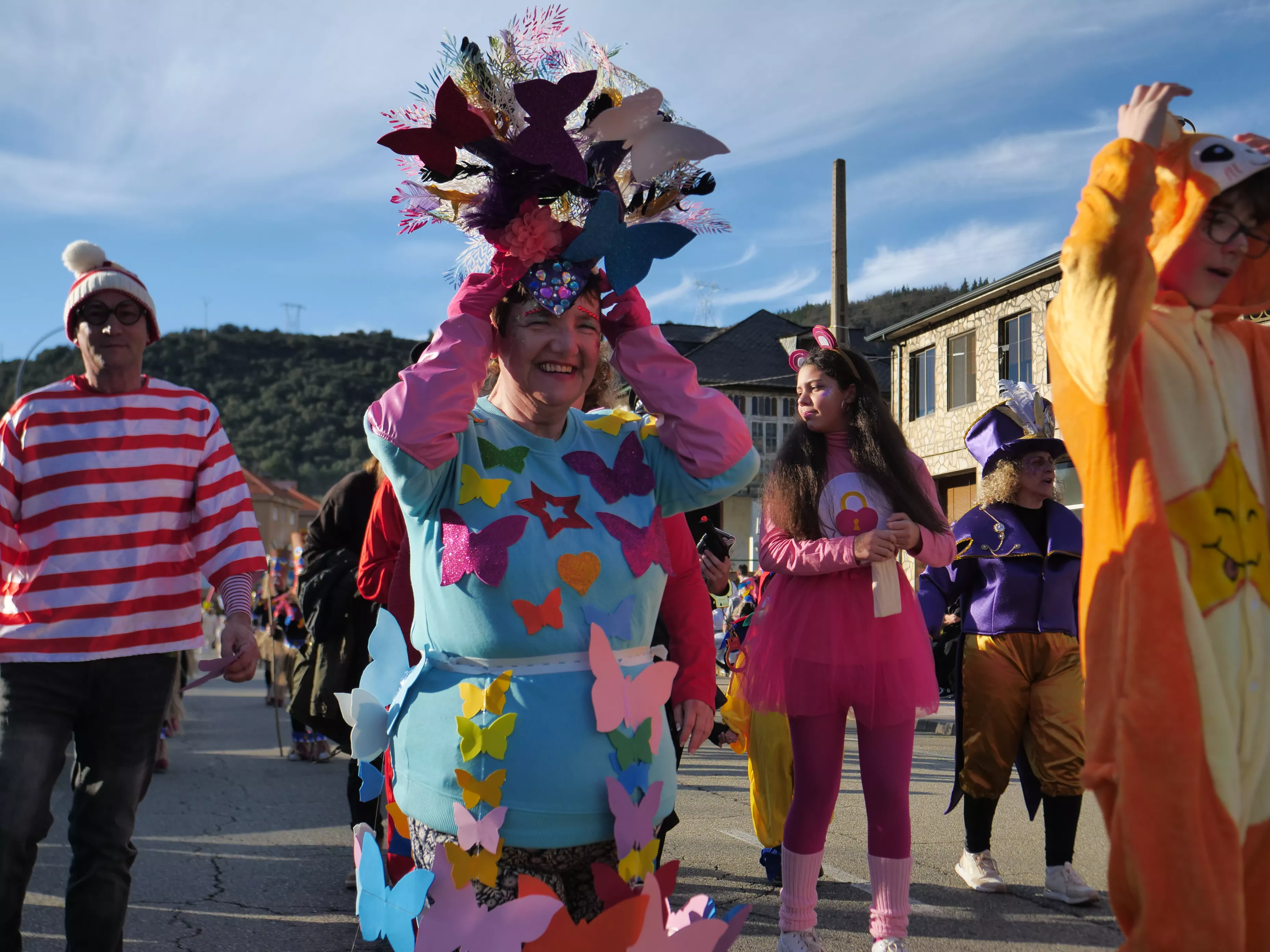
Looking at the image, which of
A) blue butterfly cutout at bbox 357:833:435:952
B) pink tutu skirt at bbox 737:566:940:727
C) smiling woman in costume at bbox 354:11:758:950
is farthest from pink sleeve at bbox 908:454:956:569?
blue butterfly cutout at bbox 357:833:435:952

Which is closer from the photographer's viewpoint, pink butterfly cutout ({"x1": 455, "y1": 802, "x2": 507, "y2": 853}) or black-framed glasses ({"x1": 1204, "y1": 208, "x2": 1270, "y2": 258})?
pink butterfly cutout ({"x1": 455, "y1": 802, "x2": 507, "y2": 853})

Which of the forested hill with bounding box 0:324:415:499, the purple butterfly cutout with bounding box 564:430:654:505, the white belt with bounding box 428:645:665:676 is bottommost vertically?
the white belt with bounding box 428:645:665:676

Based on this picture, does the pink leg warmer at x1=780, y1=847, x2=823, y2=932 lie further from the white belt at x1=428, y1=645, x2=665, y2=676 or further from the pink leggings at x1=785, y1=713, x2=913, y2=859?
the white belt at x1=428, y1=645, x2=665, y2=676

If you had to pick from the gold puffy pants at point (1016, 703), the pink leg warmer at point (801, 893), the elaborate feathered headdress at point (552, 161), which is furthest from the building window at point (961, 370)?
the elaborate feathered headdress at point (552, 161)

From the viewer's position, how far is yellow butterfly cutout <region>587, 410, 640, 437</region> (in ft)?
8.91

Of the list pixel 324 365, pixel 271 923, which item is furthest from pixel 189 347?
pixel 271 923

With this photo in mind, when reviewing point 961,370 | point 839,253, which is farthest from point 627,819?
point 961,370

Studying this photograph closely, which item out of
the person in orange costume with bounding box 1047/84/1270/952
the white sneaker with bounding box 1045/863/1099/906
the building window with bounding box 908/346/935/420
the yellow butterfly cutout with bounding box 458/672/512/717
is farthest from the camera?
the building window with bounding box 908/346/935/420

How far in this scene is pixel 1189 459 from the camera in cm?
231

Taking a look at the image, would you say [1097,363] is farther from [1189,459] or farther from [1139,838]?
[1139,838]

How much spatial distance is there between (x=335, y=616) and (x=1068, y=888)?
128 inches

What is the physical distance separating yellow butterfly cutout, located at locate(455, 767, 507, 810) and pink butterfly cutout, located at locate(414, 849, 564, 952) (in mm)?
191

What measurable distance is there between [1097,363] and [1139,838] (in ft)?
2.94

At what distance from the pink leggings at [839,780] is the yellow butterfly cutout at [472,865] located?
1776 millimetres
